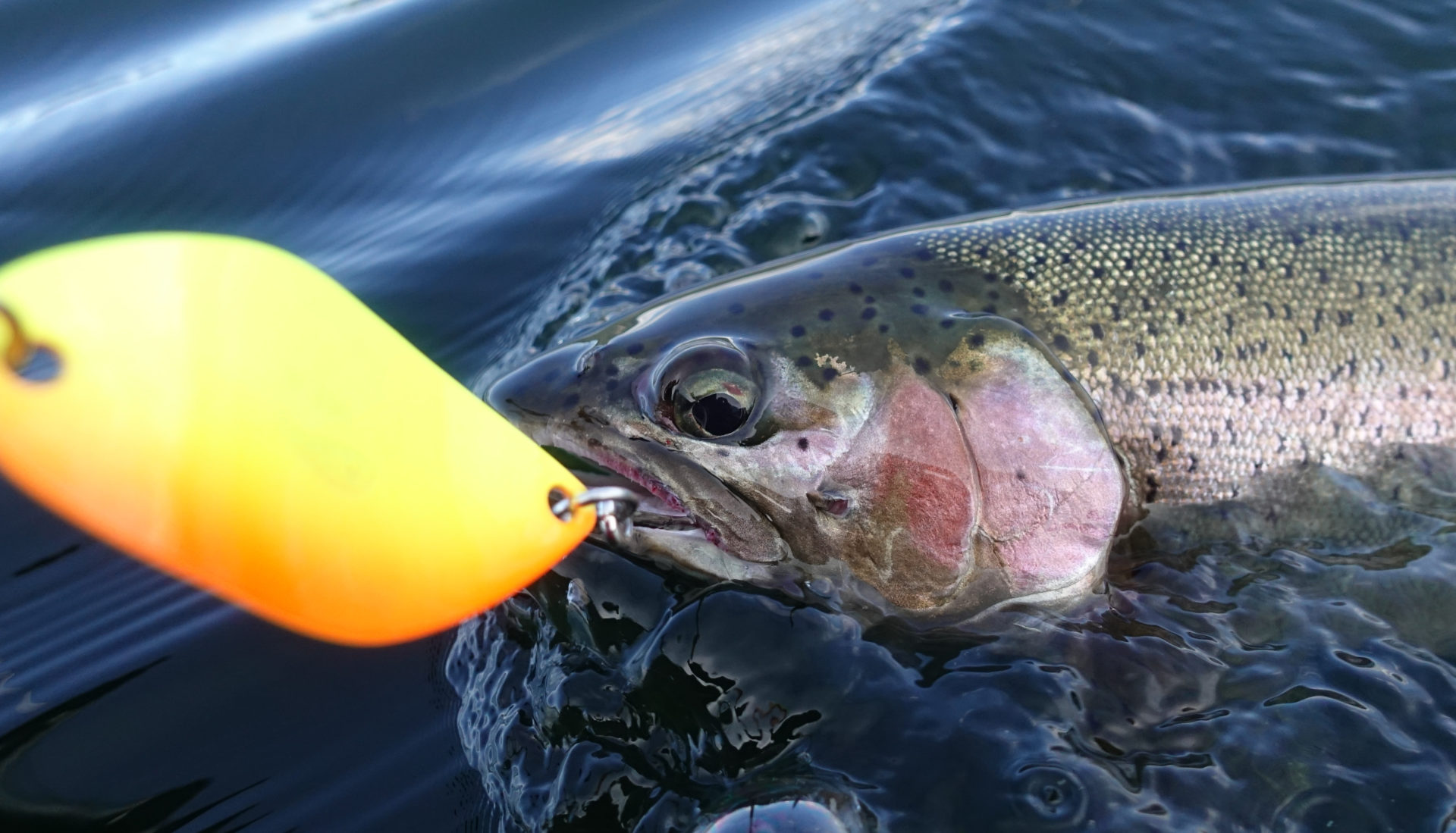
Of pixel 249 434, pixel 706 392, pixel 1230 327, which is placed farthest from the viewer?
pixel 1230 327

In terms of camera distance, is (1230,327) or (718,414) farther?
(1230,327)

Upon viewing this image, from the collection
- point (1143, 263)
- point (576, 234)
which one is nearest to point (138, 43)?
point (576, 234)

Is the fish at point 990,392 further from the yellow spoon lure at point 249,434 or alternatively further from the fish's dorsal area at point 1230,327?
the yellow spoon lure at point 249,434

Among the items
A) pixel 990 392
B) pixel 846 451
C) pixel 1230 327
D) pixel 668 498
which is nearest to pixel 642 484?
pixel 668 498

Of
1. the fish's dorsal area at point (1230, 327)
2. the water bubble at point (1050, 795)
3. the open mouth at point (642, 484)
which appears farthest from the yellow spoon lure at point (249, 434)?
the fish's dorsal area at point (1230, 327)

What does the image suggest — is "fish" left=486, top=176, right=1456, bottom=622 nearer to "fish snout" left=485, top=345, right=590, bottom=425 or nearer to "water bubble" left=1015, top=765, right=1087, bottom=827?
"fish snout" left=485, top=345, right=590, bottom=425

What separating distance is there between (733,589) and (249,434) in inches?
51.6

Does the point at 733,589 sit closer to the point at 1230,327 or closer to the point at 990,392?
the point at 990,392

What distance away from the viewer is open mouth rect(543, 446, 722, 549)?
2.86m

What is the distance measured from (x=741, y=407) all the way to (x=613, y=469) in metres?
0.39

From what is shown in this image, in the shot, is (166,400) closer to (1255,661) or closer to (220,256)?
(220,256)

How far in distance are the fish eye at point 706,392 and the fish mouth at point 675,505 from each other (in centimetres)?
11

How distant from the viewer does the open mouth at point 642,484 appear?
2.86 metres

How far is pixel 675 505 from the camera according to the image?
288 cm
